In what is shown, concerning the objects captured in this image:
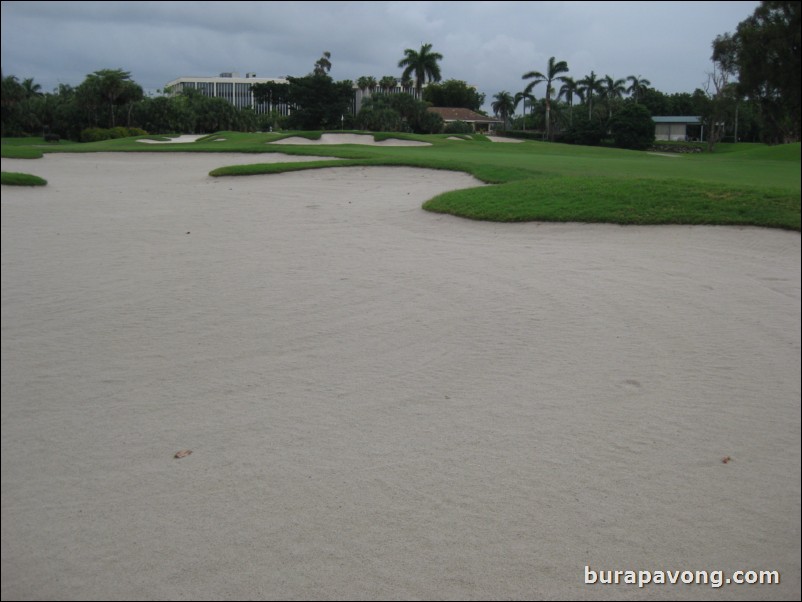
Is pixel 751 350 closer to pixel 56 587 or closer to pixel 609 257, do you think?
pixel 609 257

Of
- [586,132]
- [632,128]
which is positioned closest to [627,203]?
[632,128]

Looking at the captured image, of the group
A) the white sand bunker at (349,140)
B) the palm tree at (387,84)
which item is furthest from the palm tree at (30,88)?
the palm tree at (387,84)

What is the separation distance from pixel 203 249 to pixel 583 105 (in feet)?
179

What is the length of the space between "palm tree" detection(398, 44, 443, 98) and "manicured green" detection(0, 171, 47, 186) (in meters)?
71.6

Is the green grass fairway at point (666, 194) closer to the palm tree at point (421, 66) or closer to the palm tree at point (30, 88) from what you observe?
the palm tree at point (30, 88)

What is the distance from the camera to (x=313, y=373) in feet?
14.5

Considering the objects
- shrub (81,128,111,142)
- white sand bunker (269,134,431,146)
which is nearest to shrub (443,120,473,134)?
white sand bunker (269,134,431,146)

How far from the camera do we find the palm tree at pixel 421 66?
245 ft

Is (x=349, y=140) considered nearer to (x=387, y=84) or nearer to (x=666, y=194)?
(x=666, y=194)

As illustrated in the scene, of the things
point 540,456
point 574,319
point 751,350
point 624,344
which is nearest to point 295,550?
point 540,456

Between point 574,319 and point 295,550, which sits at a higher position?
point 574,319

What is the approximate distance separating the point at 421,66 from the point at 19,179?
246 ft

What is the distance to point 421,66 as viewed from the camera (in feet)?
249

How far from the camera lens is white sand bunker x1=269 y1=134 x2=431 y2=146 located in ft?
116
